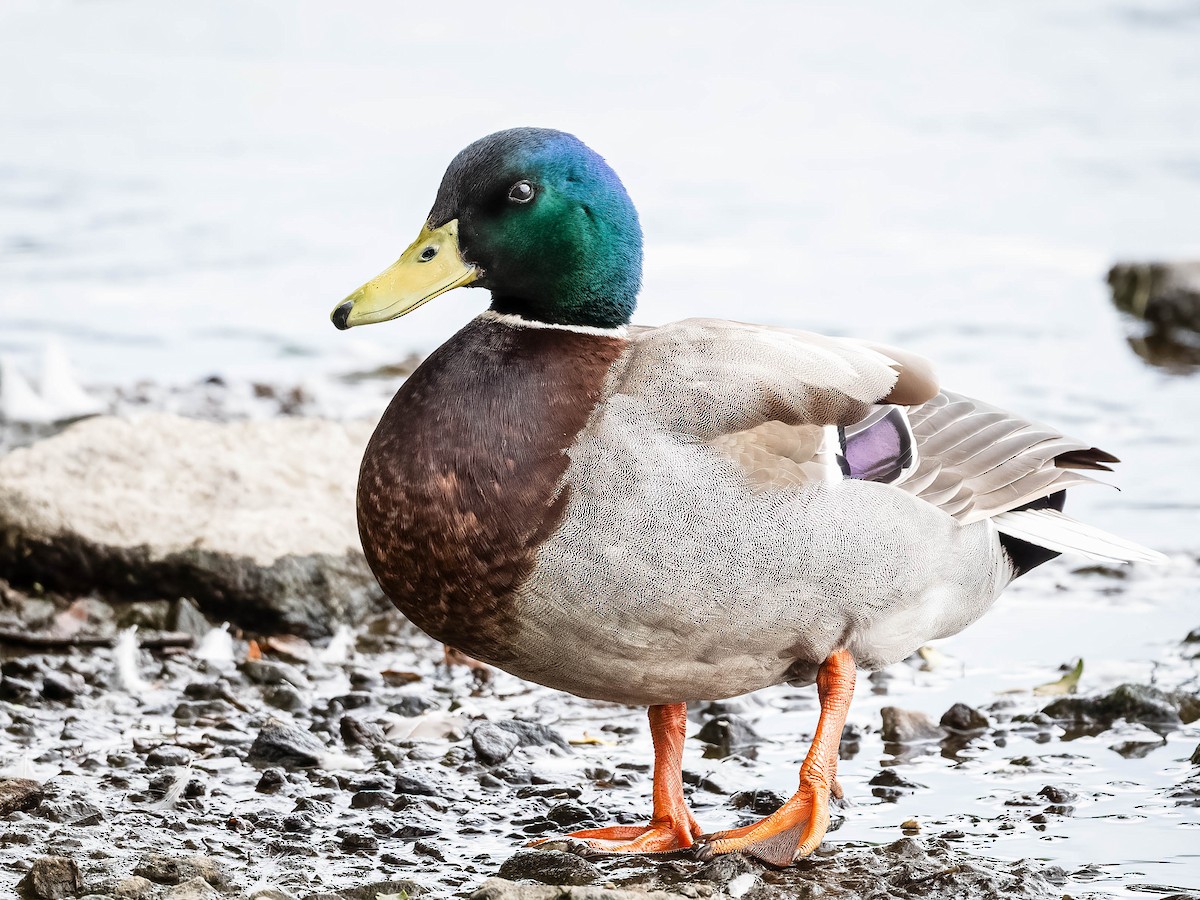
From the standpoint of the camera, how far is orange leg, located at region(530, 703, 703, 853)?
13.3ft

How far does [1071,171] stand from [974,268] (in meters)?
2.17

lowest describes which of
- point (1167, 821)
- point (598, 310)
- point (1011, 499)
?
point (1167, 821)

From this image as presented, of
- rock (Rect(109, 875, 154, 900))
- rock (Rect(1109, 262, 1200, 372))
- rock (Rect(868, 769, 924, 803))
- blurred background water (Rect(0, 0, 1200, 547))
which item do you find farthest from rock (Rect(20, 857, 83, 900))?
rock (Rect(1109, 262, 1200, 372))

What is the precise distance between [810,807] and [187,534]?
250 cm

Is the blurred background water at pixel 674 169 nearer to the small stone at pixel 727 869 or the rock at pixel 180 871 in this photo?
the small stone at pixel 727 869

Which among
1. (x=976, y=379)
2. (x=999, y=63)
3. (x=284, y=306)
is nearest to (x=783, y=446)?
(x=976, y=379)

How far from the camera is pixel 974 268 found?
9742mm

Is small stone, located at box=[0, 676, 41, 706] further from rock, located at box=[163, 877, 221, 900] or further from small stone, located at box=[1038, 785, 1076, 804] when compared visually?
small stone, located at box=[1038, 785, 1076, 804]

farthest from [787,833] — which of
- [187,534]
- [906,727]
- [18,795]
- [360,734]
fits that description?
[187,534]

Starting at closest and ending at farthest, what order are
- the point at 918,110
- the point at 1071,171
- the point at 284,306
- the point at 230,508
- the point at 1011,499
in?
1. the point at 1011,499
2. the point at 230,508
3. the point at 284,306
4. the point at 1071,171
5. the point at 918,110

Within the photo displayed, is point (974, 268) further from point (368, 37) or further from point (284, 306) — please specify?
point (368, 37)

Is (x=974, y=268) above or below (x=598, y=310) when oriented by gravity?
below

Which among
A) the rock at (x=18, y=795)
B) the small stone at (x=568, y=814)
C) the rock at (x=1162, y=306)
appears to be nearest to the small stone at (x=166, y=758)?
the rock at (x=18, y=795)

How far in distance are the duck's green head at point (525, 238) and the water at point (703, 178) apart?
5.64 ft
